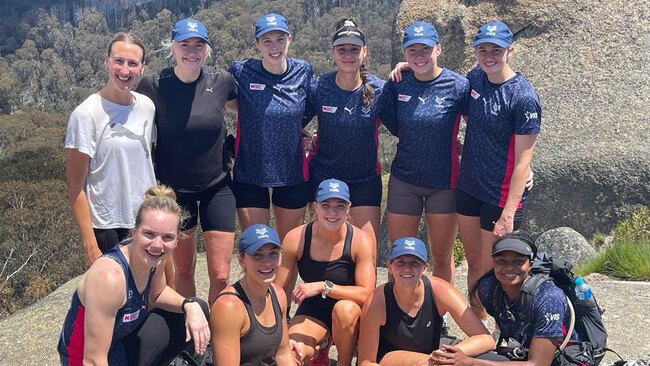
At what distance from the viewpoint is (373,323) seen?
16.6 ft

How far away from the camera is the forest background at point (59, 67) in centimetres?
2191

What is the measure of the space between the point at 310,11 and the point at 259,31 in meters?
115

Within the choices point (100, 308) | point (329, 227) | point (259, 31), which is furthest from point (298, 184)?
point (100, 308)

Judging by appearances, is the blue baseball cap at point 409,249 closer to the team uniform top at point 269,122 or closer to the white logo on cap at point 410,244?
the white logo on cap at point 410,244

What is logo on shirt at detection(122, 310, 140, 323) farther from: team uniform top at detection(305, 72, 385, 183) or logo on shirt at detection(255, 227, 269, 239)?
team uniform top at detection(305, 72, 385, 183)

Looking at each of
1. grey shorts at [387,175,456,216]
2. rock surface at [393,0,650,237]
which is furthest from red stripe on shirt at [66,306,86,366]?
rock surface at [393,0,650,237]

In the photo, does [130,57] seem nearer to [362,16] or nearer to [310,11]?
[362,16]

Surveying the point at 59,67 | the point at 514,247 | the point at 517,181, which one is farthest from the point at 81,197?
the point at 59,67

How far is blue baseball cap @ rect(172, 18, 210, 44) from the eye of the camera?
5.53 meters

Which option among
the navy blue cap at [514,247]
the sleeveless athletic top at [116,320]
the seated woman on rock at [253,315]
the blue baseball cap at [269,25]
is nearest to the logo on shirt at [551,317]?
the navy blue cap at [514,247]

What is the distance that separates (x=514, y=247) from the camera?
4.61 m

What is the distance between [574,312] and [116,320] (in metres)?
2.84

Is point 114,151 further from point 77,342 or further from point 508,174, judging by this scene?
point 508,174

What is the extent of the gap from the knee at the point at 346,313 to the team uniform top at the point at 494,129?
138cm
